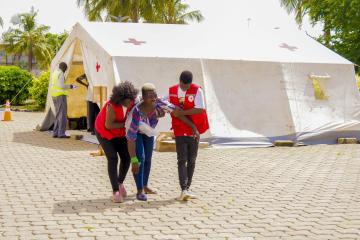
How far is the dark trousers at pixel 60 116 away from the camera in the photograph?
50.0ft

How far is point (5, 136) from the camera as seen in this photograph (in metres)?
15.6

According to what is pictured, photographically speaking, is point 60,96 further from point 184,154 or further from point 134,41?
point 184,154

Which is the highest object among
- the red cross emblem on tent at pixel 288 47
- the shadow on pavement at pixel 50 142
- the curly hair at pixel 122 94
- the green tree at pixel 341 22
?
the green tree at pixel 341 22

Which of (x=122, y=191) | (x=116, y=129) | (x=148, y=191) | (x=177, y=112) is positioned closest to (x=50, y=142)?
(x=148, y=191)

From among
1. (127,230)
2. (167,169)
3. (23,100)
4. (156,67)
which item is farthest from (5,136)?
(23,100)

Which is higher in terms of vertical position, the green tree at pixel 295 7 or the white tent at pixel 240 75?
the green tree at pixel 295 7

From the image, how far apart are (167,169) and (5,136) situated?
22.4 feet

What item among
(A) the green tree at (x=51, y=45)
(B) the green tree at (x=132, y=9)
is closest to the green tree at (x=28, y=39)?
(A) the green tree at (x=51, y=45)

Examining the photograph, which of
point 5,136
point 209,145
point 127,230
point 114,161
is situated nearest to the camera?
point 127,230

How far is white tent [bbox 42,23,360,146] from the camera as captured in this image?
13539 millimetres

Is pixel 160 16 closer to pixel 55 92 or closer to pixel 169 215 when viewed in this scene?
pixel 55 92

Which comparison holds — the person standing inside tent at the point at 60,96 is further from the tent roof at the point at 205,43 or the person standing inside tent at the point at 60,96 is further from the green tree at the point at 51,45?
the green tree at the point at 51,45

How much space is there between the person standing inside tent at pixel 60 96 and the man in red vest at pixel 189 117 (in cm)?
806

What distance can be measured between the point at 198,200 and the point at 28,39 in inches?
2574
